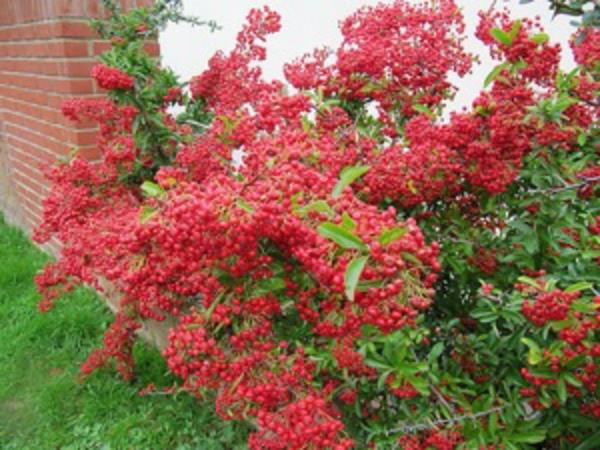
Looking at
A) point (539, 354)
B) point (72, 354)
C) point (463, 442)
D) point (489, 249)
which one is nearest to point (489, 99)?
point (489, 249)

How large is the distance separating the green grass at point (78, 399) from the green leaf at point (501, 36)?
198 centimetres

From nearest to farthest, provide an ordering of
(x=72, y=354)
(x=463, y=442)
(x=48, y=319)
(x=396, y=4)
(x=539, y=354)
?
(x=539, y=354), (x=463, y=442), (x=396, y=4), (x=72, y=354), (x=48, y=319)

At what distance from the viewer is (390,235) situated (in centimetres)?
115

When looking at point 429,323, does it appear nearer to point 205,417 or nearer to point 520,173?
point 520,173

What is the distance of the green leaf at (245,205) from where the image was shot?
1.20 m

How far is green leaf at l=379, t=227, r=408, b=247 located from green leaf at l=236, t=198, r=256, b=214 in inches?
10.7

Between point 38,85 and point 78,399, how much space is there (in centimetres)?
236

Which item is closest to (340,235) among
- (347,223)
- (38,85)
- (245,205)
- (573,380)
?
(347,223)

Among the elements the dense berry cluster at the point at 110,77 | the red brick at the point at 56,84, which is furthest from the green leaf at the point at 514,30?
the red brick at the point at 56,84

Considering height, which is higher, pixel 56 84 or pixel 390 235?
pixel 390 235

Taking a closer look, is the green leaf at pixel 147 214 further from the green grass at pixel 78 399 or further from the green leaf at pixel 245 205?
the green grass at pixel 78 399

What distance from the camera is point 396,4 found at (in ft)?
7.65

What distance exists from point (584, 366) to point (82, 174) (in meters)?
2.05

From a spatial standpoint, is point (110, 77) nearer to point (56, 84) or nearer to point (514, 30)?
point (56, 84)
